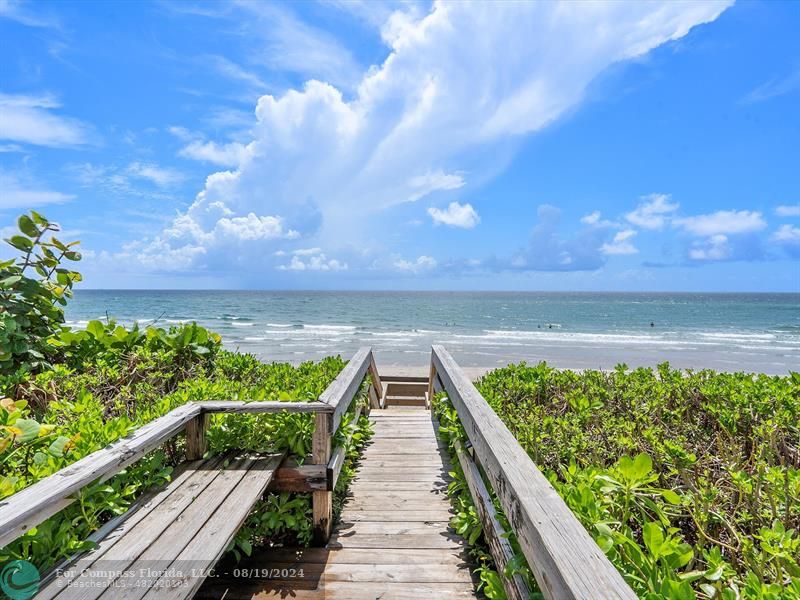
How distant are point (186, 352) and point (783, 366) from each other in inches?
868

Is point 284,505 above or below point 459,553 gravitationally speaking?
above

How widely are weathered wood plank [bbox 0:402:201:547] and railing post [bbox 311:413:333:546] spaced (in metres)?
0.83

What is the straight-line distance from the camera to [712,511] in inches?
71.1

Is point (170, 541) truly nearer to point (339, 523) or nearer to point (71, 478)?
point (71, 478)

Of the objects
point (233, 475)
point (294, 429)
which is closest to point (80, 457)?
point (233, 475)

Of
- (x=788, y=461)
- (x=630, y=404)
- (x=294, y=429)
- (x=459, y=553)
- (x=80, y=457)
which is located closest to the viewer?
(x=80, y=457)

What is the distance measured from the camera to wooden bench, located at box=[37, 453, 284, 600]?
1663 mm

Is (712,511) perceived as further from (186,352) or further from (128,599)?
(186,352)

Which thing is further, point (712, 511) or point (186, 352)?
point (186, 352)

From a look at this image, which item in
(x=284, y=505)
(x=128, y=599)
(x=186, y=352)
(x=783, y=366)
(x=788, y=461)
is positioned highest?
(x=186, y=352)

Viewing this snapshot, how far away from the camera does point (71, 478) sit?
1.78 m

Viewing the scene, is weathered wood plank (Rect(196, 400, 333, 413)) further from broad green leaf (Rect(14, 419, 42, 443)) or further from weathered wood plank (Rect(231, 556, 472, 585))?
weathered wood plank (Rect(231, 556, 472, 585))

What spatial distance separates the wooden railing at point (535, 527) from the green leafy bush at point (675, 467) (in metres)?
0.15
